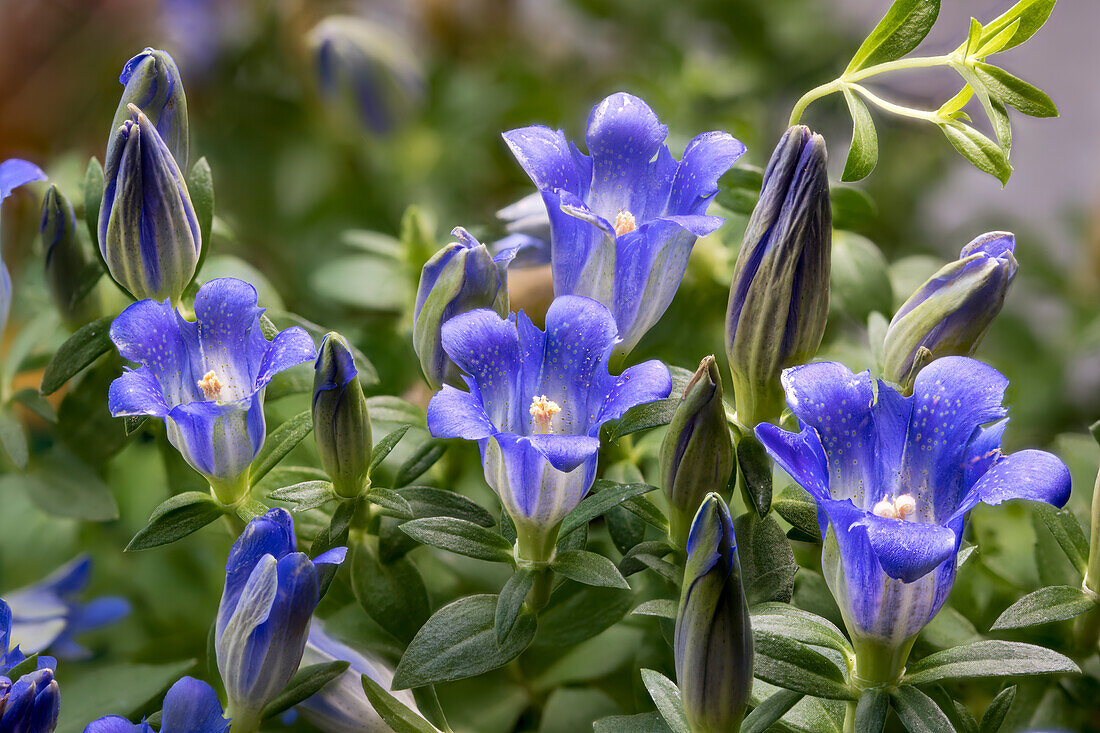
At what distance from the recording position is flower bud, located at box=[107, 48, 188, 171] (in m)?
0.42

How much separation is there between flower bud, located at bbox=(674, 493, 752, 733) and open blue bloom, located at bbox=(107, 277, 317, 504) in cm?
15

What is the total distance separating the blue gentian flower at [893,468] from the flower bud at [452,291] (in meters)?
0.12

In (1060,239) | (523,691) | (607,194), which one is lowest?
(523,691)

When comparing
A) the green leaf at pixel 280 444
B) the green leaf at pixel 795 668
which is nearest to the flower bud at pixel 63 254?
the green leaf at pixel 280 444

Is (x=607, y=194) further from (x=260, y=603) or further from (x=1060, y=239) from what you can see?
(x=1060, y=239)

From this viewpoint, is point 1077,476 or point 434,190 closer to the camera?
point 1077,476

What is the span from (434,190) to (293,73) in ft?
0.72

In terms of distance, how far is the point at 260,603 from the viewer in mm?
352

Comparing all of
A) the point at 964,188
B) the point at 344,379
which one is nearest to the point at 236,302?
the point at 344,379

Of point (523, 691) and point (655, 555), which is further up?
point (655, 555)

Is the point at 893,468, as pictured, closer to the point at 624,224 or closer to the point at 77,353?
the point at 624,224

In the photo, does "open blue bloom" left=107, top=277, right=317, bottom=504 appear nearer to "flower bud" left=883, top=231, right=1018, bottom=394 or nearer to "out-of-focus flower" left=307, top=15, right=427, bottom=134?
"flower bud" left=883, top=231, right=1018, bottom=394

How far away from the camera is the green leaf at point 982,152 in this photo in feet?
1.26

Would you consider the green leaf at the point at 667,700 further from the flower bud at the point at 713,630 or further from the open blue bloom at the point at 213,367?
the open blue bloom at the point at 213,367
